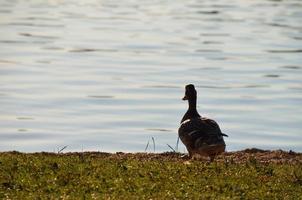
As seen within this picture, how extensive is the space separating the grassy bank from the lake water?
6334 millimetres

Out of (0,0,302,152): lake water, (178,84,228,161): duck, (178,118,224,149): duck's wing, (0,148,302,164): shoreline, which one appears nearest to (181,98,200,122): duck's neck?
(0,148,302,164): shoreline

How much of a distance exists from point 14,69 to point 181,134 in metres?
19.9

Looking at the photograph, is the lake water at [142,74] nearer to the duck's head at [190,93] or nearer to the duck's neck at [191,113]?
the duck's head at [190,93]

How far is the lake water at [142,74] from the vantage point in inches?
974

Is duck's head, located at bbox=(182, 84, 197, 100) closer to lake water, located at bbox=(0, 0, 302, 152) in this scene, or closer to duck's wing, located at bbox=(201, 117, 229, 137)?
duck's wing, located at bbox=(201, 117, 229, 137)

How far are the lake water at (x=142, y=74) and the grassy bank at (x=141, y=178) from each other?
249 inches

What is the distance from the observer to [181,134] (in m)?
16.5

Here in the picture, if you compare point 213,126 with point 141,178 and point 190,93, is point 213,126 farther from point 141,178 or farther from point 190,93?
point 190,93

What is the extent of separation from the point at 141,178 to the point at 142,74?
68.4ft

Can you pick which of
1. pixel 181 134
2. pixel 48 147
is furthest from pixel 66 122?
pixel 181 134

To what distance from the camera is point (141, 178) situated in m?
14.1

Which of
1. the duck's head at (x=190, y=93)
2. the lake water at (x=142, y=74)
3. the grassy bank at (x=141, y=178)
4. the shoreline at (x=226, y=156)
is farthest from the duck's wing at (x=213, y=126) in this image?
the lake water at (x=142, y=74)

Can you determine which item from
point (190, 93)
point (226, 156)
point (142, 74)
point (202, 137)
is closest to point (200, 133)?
point (202, 137)

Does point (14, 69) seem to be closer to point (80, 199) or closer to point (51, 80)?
point (51, 80)
